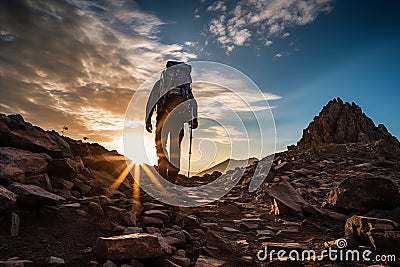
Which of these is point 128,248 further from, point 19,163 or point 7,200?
point 19,163

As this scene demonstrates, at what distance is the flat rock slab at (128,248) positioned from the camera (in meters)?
3.09

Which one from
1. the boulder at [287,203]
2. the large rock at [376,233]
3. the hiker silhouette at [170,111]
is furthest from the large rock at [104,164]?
the large rock at [376,233]

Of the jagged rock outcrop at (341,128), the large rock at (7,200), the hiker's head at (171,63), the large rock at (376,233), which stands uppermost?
the jagged rock outcrop at (341,128)

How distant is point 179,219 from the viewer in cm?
545

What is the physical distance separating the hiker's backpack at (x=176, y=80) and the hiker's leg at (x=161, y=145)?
2.00ft

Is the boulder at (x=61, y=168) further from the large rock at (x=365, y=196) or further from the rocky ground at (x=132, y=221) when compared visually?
the large rock at (x=365, y=196)

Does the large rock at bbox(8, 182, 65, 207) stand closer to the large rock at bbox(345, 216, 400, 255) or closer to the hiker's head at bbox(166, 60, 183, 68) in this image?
Result: the hiker's head at bbox(166, 60, 183, 68)

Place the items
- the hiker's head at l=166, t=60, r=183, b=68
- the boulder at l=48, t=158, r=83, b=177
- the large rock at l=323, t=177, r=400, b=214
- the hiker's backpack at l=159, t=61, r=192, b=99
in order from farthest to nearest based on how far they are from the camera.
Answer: the hiker's head at l=166, t=60, r=183, b=68
the hiker's backpack at l=159, t=61, r=192, b=99
the large rock at l=323, t=177, r=400, b=214
the boulder at l=48, t=158, r=83, b=177

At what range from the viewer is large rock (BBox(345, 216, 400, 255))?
3732 mm

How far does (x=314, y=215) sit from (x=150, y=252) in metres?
5.91

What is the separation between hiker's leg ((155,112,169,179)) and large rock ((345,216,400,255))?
14.1ft

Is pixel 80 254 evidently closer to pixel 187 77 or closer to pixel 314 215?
pixel 187 77

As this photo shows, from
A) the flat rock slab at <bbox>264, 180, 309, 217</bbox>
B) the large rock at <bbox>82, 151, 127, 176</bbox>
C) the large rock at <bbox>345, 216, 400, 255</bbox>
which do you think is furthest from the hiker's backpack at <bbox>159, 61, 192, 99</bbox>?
the large rock at <bbox>345, 216, 400, 255</bbox>

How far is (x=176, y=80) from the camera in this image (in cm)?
681
